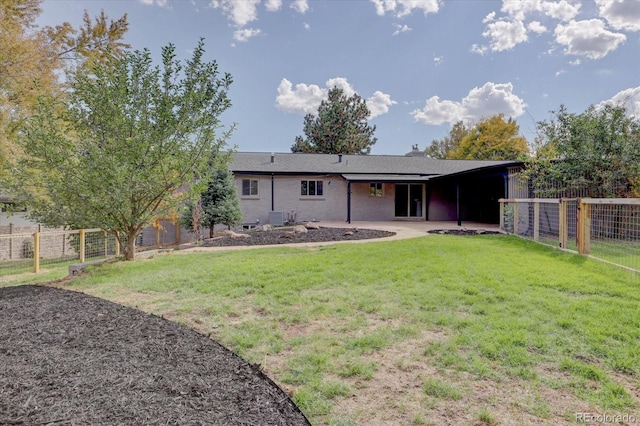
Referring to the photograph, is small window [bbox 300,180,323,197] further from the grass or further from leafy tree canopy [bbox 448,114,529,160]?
leafy tree canopy [bbox 448,114,529,160]

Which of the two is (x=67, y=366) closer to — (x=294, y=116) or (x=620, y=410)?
(x=620, y=410)

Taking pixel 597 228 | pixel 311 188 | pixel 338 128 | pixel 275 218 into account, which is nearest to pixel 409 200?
pixel 311 188

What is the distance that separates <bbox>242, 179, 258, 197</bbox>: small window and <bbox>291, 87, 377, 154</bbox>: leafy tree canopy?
22.1 meters

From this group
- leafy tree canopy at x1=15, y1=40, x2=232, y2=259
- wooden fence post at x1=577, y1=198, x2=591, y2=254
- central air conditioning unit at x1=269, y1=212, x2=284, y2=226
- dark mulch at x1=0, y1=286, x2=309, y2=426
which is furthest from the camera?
central air conditioning unit at x1=269, y1=212, x2=284, y2=226

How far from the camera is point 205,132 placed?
7.14 metres

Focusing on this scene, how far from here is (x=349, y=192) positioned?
57.7ft

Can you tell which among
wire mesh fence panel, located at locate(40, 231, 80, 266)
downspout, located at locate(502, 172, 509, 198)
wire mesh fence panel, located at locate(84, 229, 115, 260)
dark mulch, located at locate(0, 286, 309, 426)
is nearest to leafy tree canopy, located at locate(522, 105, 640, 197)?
downspout, located at locate(502, 172, 509, 198)

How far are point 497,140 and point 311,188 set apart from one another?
24.7m

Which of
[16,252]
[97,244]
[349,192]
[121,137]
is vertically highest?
[121,137]

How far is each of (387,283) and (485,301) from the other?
142 cm

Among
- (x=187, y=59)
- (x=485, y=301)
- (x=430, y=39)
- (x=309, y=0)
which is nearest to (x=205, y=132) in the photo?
(x=187, y=59)

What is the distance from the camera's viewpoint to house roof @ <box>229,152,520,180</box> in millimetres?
18438

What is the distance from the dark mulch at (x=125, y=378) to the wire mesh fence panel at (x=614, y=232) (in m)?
6.90

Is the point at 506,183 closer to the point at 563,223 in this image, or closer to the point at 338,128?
the point at 563,223
